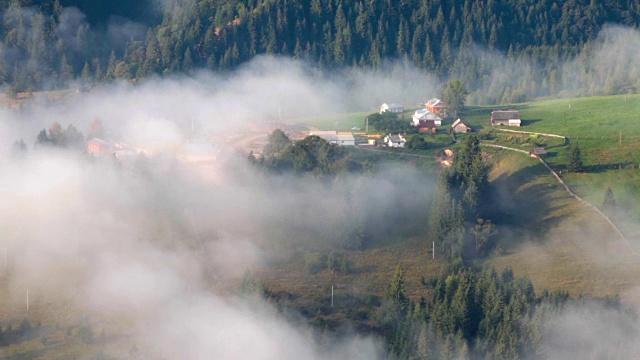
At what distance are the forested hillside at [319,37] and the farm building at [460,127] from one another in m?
21.6

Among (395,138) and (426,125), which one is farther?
(426,125)

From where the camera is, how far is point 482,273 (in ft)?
203

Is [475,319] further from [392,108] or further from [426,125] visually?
[392,108]

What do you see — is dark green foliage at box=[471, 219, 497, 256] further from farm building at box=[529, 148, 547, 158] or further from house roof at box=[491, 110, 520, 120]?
house roof at box=[491, 110, 520, 120]

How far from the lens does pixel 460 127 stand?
89.0m

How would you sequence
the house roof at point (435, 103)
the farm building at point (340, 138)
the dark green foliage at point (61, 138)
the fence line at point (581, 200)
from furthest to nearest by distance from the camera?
1. the house roof at point (435, 103)
2. the dark green foliage at point (61, 138)
3. the farm building at point (340, 138)
4. the fence line at point (581, 200)

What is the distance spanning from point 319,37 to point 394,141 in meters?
42.5

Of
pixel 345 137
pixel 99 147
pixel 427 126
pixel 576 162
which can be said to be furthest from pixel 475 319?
pixel 99 147

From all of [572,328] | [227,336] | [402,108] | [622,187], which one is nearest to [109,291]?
[227,336]

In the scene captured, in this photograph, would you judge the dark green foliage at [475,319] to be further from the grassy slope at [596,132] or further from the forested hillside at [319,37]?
the forested hillside at [319,37]

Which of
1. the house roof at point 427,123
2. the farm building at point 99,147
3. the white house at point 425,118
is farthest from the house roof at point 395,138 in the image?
the farm building at point 99,147

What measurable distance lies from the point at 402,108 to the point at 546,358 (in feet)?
157

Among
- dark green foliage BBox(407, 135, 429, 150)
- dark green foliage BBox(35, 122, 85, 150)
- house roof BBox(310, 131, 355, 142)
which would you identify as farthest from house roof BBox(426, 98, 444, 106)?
dark green foliage BBox(35, 122, 85, 150)

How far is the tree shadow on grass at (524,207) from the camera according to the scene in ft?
226
